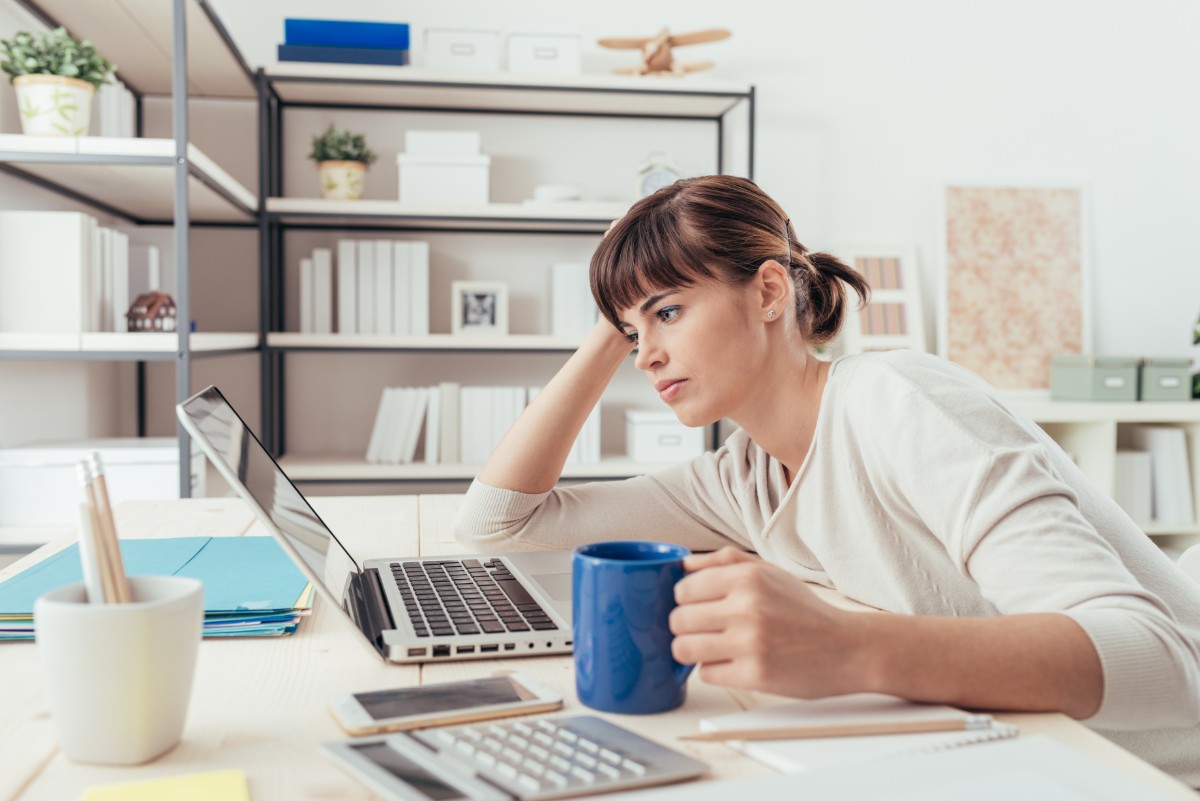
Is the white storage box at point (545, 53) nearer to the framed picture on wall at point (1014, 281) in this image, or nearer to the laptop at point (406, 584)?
the framed picture on wall at point (1014, 281)

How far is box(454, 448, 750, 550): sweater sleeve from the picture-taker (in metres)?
1.14

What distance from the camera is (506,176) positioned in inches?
117

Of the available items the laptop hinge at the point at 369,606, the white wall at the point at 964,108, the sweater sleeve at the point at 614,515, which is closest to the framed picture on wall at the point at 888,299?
the white wall at the point at 964,108

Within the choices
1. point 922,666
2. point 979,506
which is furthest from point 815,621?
point 979,506

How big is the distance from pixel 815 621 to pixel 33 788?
43 centimetres

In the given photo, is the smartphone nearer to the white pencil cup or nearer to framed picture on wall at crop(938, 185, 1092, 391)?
the white pencil cup

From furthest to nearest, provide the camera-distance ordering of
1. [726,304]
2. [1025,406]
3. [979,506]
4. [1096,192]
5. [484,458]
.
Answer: [1096,192]
[1025,406]
[484,458]
[726,304]
[979,506]

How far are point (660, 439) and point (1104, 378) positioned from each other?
51.5 inches

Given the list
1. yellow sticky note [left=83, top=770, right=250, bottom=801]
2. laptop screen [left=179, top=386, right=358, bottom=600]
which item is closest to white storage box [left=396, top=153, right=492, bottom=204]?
laptop screen [left=179, top=386, right=358, bottom=600]

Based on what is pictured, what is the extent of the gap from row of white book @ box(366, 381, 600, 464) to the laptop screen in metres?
1.73

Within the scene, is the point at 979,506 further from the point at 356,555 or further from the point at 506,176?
the point at 506,176

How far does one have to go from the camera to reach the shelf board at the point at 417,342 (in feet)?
8.61

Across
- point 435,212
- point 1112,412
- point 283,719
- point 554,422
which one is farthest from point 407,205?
point 283,719

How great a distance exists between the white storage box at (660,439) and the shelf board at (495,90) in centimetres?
87
